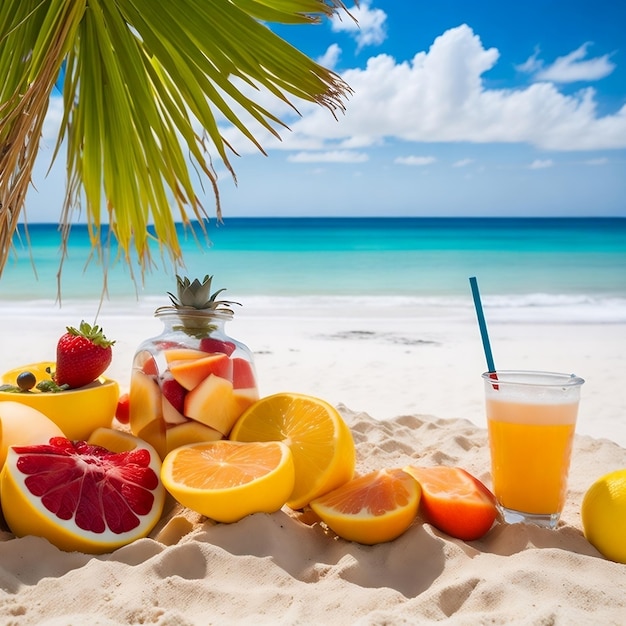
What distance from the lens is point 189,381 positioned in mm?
1911

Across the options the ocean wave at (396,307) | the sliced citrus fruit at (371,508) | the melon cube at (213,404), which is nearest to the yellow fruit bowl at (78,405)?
the melon cube at (213,404)

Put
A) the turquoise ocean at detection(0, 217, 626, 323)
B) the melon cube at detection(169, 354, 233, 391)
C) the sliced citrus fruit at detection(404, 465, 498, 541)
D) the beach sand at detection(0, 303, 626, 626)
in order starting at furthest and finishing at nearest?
the turquoise ocean at detection(0, 217, 626, 323) → the melon cube at detection(169, 354, 233, 391) → the sliced citrus fruit at detection(404, 465, 498, 541) → the beach sand at detection(0, 303, 626, 626)

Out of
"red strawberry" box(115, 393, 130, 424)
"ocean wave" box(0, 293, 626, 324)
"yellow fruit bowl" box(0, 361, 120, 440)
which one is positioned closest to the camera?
"yellow fruit bowl" box(0, 361, 120, 440)

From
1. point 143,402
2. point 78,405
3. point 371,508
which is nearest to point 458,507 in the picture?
point 371,508

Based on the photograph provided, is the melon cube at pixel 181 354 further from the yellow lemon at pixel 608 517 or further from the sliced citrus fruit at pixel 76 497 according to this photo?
the yellow lemon at pixel 608 517

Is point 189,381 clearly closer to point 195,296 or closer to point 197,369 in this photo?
point 197,369

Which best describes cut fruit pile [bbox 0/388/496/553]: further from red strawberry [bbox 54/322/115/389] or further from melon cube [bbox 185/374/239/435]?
red strawberry [bbox 54/322/115/389]

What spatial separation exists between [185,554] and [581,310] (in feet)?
26.8

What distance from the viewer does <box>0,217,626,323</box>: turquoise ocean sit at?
10281mm

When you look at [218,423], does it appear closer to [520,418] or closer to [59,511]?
[59,511]

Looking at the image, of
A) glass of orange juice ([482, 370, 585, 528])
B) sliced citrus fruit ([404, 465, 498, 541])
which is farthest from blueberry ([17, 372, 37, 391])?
glass of orange juice ([482, 370, 585, 528])

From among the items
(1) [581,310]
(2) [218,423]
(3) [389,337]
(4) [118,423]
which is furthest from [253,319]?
(2) [218,423]

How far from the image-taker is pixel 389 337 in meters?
6.40

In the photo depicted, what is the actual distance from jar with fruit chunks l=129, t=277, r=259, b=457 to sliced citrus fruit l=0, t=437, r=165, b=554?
19cm
